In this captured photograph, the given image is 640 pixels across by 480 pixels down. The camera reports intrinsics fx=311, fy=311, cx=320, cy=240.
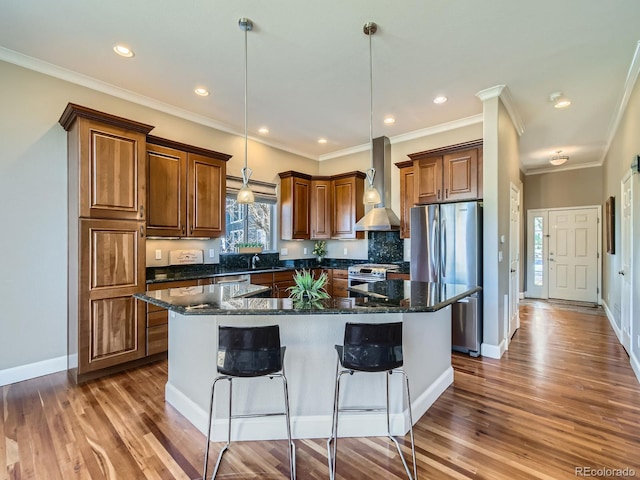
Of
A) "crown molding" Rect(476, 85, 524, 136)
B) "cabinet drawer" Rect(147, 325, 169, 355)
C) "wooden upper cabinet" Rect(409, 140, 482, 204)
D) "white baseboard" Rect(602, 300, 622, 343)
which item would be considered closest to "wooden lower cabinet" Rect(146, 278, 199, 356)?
"cabinet drawer" Rect(147, 325, 169, 355)

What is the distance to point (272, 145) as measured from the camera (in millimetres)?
5250

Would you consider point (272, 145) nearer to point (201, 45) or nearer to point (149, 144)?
point (149, 144)

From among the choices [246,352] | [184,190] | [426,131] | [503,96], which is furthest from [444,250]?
[184,190]

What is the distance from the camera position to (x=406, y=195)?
15.5 ft

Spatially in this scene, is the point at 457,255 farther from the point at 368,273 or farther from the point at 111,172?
the point at 111,172

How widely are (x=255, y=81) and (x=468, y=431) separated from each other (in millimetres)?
3620

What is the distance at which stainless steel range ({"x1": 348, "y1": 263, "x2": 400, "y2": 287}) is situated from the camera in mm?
4681

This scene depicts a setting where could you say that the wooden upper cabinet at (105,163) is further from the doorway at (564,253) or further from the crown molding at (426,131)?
the doorway at (564,253)

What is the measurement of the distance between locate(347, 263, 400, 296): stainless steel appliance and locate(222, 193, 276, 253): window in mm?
1415

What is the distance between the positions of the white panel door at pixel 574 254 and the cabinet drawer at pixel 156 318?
761 cm

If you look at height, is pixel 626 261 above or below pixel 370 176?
below

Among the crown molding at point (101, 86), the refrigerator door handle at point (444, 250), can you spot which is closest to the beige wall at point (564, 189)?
the refrigerator door handle at point (444, 250)

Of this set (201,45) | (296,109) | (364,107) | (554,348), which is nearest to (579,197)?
(554,348)

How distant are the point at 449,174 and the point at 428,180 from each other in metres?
0.30
